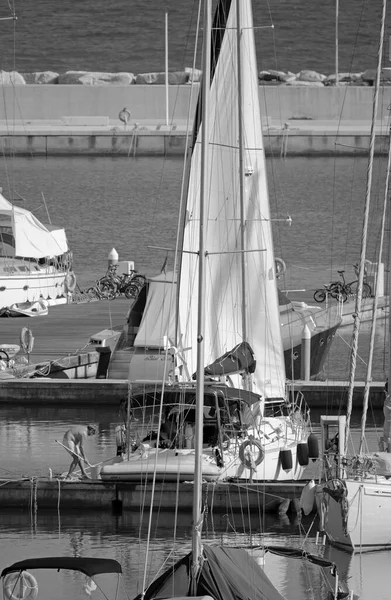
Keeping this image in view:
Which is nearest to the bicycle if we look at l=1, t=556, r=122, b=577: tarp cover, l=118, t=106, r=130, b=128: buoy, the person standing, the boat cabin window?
the person standing

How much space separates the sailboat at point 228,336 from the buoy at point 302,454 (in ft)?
0.05

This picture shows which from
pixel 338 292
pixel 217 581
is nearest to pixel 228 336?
pixel 217 581

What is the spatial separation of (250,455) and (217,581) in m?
6.72

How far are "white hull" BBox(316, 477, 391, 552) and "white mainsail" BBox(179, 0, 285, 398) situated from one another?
4621 mm

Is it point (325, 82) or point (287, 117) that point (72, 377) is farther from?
point (325, 82)

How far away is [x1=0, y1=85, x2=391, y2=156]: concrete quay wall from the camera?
88.9 metres

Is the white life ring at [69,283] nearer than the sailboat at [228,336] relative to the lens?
No

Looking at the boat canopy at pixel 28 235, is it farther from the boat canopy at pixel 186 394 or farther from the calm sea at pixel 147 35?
the calm sea at pixel 147 35

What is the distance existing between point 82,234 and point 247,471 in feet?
127

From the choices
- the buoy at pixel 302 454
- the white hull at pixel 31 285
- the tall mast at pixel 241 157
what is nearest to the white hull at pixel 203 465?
the buoy at pixel 302 454

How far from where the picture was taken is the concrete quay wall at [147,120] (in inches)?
3501

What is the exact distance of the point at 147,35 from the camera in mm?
135875

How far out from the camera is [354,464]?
20.8 m

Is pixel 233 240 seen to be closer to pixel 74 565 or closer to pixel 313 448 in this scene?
pixel 313 448
